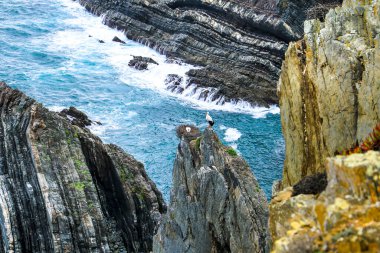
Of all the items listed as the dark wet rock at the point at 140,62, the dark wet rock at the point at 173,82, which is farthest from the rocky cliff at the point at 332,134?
the dark wet rock at the point at 140,62

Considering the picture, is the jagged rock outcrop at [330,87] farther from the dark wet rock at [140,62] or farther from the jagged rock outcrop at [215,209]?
the dark wet rock at [140,62]

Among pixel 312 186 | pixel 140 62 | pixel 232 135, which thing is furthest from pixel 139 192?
pixel 140 62

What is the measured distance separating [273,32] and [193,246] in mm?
44954

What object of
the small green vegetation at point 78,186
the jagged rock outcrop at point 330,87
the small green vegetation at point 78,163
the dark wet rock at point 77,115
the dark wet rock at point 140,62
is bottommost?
the dark wet rock at point 77,115

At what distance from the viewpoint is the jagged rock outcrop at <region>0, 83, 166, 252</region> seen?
24609mm

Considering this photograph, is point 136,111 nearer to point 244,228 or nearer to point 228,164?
point 228,164

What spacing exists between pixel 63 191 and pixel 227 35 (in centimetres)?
4272

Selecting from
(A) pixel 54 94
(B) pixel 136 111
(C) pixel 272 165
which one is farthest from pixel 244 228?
(A) pixel 54 94

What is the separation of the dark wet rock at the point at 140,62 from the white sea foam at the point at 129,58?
659 millimetres

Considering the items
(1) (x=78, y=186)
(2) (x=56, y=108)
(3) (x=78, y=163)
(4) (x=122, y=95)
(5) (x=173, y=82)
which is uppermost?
(5) (x=173, y=82)

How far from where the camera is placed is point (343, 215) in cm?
877

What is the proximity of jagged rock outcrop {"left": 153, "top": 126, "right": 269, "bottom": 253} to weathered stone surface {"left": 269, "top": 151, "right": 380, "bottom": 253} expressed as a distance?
8.99 meters

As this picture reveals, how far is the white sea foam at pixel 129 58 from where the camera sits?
56.6 metres

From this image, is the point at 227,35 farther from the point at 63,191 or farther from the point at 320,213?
the point at 320,213
